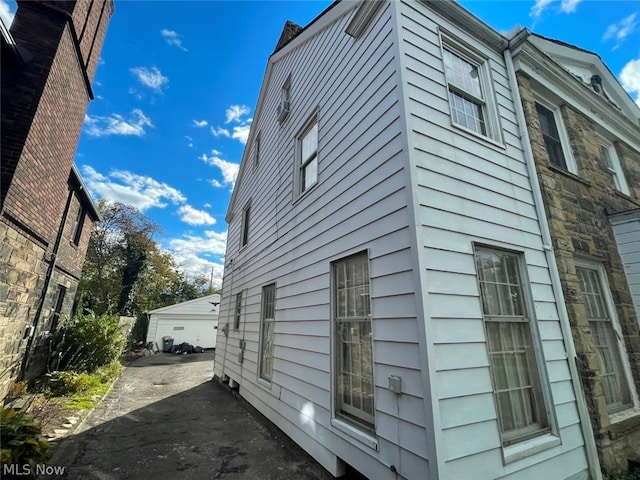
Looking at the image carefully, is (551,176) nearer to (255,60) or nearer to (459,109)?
(459,109)

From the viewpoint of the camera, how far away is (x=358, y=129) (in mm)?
3721

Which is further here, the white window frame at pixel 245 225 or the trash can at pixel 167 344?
the trash can at pixel 167 344

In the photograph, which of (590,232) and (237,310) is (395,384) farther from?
(237,310)

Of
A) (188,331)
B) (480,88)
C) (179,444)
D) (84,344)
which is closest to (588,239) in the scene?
(480,88)

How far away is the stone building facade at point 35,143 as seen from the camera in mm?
4977

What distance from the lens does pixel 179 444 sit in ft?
14.7

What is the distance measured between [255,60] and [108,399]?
9814mm

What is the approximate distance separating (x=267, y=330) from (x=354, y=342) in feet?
9.96

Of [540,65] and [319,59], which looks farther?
[319,59]

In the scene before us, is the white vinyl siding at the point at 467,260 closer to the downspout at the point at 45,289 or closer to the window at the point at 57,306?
the downspout at the point at 45,289

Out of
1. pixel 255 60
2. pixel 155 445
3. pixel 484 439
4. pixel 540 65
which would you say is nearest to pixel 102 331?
pixel 155 445

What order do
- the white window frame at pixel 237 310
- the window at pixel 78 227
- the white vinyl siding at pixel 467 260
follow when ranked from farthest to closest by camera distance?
the window at pixel 78 227 < the white window frame at pixel 237 310 < the white vinyl siding at pixel 467 260

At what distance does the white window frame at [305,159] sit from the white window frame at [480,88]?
83.4 inches

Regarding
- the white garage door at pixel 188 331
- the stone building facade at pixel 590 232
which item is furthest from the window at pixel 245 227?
the white garage door at pixel 188 331
